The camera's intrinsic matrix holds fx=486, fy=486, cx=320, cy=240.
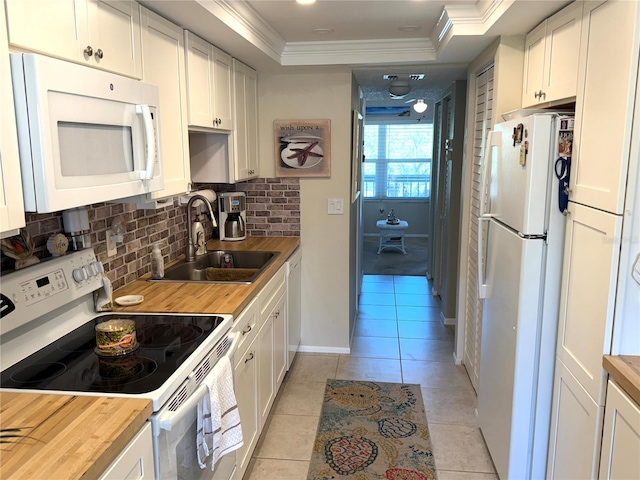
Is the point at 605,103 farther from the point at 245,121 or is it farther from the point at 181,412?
the point at 245,121

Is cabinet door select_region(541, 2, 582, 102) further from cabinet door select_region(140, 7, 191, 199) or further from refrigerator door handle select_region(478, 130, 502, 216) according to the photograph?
cabinet door select_region(140, 7, 191, 199)

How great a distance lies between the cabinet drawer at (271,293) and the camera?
2.47m

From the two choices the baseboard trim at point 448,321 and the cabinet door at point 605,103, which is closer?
the cabinet door at point 605,103

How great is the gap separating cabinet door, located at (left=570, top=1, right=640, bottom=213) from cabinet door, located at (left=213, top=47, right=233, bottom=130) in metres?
1.72

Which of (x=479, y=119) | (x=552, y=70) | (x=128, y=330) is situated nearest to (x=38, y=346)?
(x=128, y=330)

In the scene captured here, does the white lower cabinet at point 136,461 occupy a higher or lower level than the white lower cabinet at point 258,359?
higher

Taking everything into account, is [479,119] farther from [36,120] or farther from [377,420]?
[36,120]

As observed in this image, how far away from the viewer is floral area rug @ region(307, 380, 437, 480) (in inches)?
94.6

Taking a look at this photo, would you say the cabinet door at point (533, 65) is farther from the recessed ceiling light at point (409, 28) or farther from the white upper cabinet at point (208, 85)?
the white upper cabinet at point (208, 85)

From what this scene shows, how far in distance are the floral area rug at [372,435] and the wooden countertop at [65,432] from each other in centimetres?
143

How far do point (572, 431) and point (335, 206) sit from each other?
220 centimetres

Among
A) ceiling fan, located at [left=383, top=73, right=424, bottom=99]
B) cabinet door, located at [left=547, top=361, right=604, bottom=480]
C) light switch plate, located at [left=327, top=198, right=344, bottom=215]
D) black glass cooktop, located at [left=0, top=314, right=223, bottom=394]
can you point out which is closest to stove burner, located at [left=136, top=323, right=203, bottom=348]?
black glass cooktop, located at [left=0, top=314, right=223, bottom=394]

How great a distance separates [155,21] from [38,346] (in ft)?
4.20

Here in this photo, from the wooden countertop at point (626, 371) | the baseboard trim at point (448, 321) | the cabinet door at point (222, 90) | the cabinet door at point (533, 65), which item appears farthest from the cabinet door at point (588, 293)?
the baseboard trim at point (448, 321)
